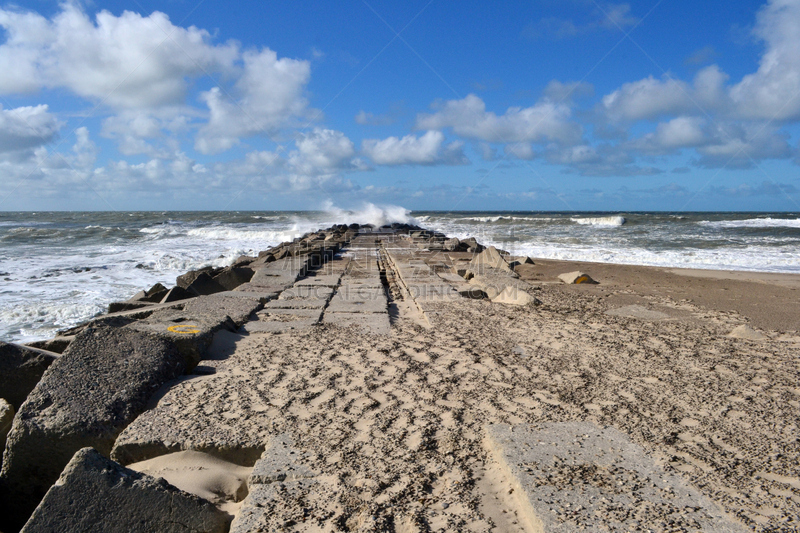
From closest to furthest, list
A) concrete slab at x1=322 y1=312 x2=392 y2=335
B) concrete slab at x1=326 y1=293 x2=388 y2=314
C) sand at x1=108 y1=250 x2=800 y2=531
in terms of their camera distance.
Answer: sand at x1=108 y1=250 x2=800 y2=531
concrete slab at x1=322 y1=312 x2=392 y2=335
concrete slab at x1=326 y1=293 x2=388 y2=314

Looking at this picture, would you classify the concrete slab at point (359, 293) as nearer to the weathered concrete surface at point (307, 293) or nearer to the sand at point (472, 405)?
the weathered concrete surface at point (307, 293)

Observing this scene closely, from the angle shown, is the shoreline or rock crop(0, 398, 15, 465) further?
the shoreline

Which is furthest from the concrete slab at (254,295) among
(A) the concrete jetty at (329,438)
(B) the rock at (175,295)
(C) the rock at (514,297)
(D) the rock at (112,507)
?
(D) the rock at (112,507)

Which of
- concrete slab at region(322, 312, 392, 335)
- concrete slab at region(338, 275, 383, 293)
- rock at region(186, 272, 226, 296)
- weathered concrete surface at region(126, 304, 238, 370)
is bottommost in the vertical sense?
rock at region(186, 272, 226, 296)

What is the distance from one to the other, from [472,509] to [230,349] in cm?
242

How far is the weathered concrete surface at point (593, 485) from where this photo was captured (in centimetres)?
167

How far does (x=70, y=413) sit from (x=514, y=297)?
4431 mm

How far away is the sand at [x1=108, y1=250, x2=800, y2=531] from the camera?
184 centimetres

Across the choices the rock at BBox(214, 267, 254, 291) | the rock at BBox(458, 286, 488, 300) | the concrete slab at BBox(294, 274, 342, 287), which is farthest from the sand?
the rock at BBox(214, 267, 254, 291)

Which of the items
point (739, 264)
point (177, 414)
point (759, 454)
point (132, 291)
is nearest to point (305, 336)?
point (177, 414)

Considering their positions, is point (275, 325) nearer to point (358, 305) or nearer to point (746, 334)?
point (358, 305)

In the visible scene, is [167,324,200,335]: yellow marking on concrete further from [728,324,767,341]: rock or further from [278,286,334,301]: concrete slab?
[728,324,767,341]: rock

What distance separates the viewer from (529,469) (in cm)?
198

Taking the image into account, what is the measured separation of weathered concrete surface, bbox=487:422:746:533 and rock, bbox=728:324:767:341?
8.80 feet
